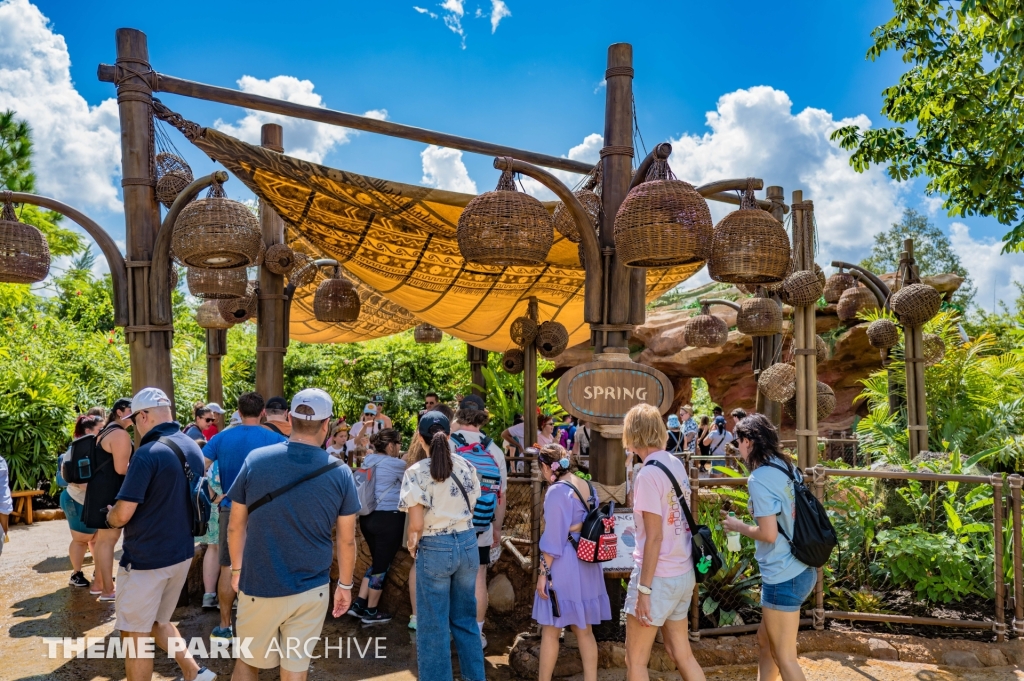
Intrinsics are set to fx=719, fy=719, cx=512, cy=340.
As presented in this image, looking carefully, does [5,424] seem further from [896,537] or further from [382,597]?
[896,537]

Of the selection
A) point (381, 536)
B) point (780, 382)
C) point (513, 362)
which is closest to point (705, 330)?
point (780, 382)

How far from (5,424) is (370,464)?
732 cm

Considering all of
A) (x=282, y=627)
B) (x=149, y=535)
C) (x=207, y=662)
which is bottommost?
(x=207, y=662)

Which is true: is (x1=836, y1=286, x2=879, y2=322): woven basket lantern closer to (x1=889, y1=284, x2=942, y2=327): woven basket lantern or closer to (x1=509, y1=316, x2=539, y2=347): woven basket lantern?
(x1=889, y1=284, x2=942, y2=327): woven basket lantern

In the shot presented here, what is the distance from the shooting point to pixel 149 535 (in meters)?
3.24

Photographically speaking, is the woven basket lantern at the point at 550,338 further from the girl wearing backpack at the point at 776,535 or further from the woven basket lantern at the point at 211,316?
the girl wearing backpack at the point at 776,535

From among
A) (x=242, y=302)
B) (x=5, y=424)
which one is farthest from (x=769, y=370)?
(x=5, y=424)

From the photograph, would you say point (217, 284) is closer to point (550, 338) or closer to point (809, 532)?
point (550, 338)

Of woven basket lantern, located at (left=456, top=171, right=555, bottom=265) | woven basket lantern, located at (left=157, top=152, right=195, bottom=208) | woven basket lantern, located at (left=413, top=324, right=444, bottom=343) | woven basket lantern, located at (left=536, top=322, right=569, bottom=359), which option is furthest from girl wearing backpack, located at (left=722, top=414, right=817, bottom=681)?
woven basket lantern, located at (left=413, top=324, right=444, bottom=343)

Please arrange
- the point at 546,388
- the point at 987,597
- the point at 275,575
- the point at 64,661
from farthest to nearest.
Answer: the point at 546,388, the point at 987,597, the point at 64,661, the point at 275,575

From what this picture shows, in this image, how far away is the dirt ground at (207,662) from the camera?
393cm

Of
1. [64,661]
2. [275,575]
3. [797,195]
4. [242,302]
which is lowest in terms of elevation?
[64,661]

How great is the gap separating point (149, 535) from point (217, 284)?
331cm

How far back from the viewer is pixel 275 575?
273 centimetres
